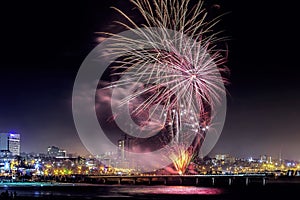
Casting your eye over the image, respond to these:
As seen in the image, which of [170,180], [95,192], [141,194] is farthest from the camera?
[170,180]

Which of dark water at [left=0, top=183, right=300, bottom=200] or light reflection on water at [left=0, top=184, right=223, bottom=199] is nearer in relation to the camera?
dark water at [left=0, top=183, right=300, bottom=200]

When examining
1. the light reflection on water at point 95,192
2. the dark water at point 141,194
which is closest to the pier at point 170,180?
the light reflection on water at point 95,192

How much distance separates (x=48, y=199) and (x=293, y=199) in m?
41.2

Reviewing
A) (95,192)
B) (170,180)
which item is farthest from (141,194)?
(170,180)

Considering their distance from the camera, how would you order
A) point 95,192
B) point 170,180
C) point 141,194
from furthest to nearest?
point 170,180 < point 95,192 < point 141,194

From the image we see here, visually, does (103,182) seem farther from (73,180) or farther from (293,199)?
(293,199)

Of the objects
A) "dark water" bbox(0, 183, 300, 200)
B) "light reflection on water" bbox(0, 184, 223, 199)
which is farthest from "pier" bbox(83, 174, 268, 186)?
"dark water" bbox(0, 183, 300, 200)

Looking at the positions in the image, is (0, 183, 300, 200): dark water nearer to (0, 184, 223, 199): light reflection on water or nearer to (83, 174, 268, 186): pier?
(0, 184, 223, 199): light reflection on water

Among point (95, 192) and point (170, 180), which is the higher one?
point (170, 180)

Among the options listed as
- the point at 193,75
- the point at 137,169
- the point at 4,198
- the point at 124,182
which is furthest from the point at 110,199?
the point at 137,169

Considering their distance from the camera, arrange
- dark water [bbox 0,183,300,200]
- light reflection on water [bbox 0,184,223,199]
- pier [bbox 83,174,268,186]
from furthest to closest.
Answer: pier [bbox 83,174,268,186] → light reflection on water [bbox 0,184,223,199] → dark water [bbox 0,183,300,200]

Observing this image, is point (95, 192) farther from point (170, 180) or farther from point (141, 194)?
point (170, 180)

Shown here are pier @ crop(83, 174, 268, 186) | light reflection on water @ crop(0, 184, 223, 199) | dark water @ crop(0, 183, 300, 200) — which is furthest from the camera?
pier @ crop(83, 174, 268, 186)

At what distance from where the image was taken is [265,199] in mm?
80125
